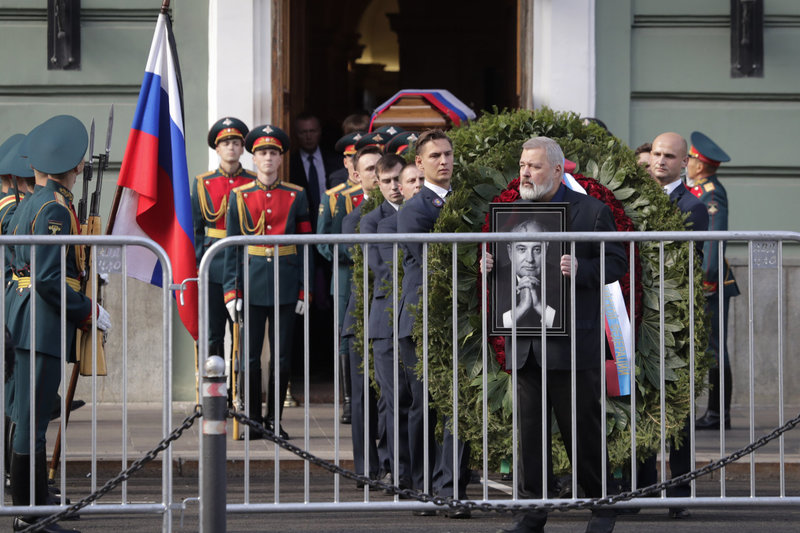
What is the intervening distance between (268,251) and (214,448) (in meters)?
3.72

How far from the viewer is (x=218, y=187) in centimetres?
962

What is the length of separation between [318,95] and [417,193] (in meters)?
9.91

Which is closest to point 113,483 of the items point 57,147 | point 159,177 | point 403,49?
point 57,147

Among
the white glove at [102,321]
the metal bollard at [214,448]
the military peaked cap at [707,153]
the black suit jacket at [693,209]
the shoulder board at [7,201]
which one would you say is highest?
the military peaked cap at [707,153]

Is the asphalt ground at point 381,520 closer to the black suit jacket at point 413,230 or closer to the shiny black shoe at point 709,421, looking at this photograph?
the black suit jacket at point 413,230

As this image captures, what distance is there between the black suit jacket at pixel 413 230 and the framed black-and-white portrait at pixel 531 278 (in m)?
0.51

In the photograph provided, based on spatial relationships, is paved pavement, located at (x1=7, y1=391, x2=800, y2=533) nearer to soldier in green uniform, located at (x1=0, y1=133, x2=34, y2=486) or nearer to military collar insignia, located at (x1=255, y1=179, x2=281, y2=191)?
soldier in green uniform, located at (x1=0, y1=133, x2=34, y2=486)

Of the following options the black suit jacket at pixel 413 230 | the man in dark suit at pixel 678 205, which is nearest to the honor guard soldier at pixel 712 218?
the man in dark suit at pixel 678 205

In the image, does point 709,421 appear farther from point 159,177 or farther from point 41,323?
point 41,323

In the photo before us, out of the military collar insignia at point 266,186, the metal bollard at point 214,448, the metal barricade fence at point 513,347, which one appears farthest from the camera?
the military collar insignia at point 266,186

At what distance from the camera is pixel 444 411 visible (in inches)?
256

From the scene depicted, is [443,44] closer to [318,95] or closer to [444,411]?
[318,95]

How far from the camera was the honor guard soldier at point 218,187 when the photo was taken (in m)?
9.53

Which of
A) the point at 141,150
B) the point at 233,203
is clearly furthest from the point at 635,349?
the point at 233,203
